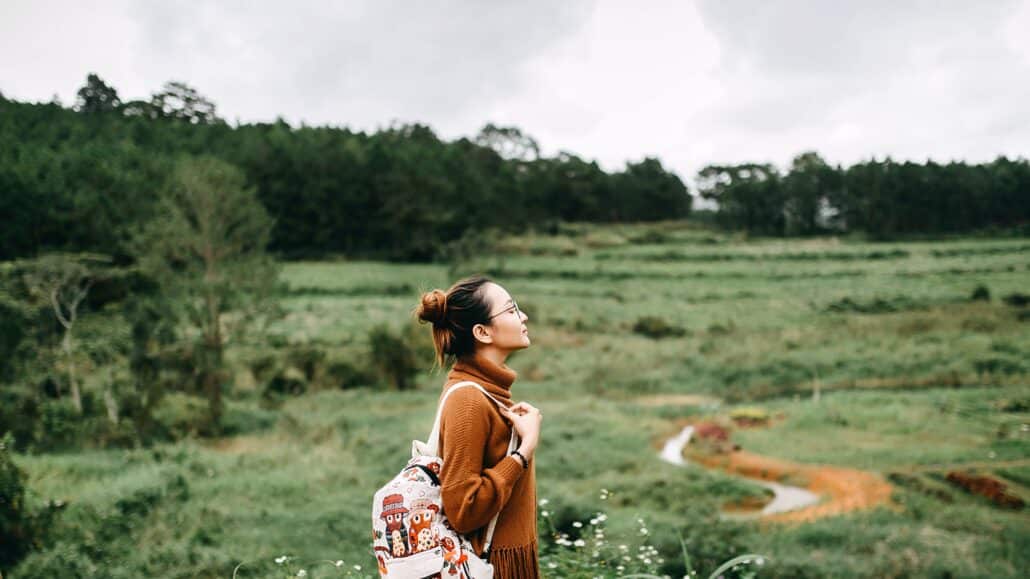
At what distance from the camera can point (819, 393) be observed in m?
22.9

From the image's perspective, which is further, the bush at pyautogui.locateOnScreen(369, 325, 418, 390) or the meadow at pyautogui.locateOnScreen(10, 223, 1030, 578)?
the bush at pyautogui.locateOnScreen(369, 325, 418, 390)

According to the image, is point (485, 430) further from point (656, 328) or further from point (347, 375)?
point (656, 328)

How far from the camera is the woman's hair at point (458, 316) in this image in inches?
90.3

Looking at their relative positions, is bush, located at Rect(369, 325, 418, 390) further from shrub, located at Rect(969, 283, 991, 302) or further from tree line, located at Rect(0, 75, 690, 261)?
shrub, located at Rect(969, 283, 991, 302)

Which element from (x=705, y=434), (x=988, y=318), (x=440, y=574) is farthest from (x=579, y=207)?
(x=440, y=574)

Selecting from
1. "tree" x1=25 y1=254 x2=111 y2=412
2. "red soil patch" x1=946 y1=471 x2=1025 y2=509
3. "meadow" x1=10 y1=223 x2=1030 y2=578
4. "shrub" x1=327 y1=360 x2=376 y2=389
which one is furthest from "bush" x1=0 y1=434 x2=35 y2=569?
"shrub" x1=327 y1=360 x2=376 y2=389

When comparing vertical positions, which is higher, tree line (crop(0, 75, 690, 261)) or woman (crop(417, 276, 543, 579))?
tree line (crop(0, 75, 690, 261))

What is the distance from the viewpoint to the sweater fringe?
85.7 inches

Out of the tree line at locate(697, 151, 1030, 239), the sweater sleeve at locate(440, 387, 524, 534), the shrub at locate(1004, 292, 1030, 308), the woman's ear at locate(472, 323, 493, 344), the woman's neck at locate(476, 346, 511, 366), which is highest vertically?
the tree line at locate(697, 151, 1030, 239)

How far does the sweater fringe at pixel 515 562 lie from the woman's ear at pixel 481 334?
624 millimetres

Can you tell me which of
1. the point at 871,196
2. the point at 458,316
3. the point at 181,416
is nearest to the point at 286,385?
the point at 181,416

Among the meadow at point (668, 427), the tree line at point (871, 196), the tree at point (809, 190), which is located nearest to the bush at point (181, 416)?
the meadow at point (668, 427)

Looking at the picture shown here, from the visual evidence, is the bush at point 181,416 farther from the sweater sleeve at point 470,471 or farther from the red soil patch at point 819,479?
the sweater sleeve at point 470,471

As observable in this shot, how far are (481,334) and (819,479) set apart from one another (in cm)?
1462
